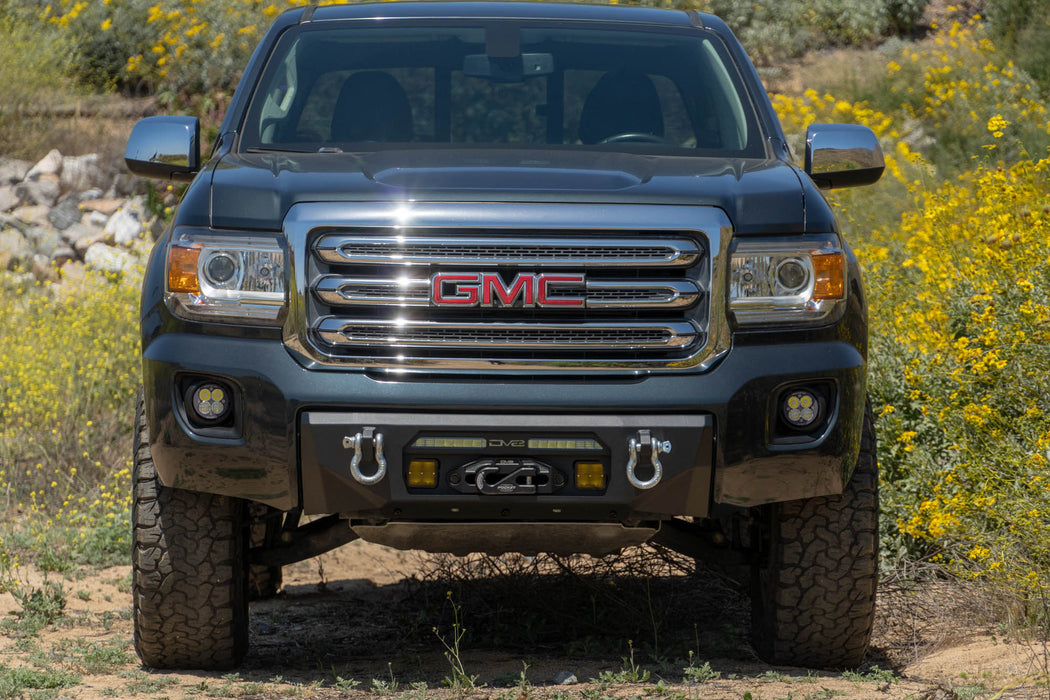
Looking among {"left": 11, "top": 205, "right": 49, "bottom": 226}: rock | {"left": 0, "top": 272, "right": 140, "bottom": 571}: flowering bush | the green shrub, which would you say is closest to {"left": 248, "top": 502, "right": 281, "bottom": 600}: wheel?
{"left": 0, "top": 272, "right": 140, "bottom": 571}: flowering bush

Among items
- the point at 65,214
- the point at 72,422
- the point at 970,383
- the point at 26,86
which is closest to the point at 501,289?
the point at 970,383

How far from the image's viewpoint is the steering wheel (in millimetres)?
4410

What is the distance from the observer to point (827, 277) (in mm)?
3467

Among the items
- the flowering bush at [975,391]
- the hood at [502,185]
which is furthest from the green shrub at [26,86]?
the hood at [502,185]

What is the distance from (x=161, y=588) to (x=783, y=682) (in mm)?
1812

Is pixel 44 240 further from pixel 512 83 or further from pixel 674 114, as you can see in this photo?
pixel 674 114

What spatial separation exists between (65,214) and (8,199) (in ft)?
2.12

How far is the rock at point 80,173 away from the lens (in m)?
11.9

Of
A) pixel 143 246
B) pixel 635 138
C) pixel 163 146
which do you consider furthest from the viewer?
pixel 143 246

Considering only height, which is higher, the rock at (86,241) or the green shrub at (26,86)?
the green shrub at (26,86)

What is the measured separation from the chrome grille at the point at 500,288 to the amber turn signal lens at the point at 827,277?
270mm

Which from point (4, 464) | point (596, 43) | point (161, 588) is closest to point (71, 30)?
point (4, 464)

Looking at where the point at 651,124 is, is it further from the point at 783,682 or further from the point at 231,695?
the point at 231,695

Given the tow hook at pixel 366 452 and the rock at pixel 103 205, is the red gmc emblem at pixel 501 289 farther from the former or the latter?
the rock at pixel 103 205
